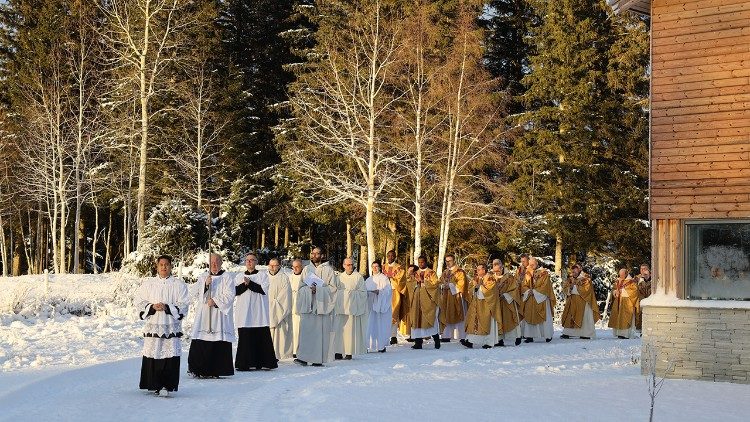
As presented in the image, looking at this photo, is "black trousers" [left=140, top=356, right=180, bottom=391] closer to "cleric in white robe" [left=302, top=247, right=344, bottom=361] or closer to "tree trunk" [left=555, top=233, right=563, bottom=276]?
"cleric in white robe" [left=302, top=247, right=344, bottom=361]

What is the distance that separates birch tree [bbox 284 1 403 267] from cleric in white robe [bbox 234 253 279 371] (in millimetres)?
15321

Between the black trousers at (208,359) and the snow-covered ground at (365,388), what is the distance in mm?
238

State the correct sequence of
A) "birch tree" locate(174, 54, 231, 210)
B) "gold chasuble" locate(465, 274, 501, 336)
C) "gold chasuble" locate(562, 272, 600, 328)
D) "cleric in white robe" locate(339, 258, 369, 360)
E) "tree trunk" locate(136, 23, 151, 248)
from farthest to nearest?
"birch tree" locate(174, 54, 231, 210), "tree trunk" locate(136, 23, 151, 248), "gold chasuble" locate(562, 272, 600, 328), "gold chasuble" locate(465, 274, 501, 336), "cleric in white robe" locate(339, 258, 369, 360)

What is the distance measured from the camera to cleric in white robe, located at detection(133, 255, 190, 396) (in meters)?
11.7

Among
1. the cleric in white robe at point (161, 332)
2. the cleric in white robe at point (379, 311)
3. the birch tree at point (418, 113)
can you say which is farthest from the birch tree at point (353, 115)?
A: the cleric in white robe at point (161, 332)

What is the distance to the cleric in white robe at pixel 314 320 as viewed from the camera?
16.1 m

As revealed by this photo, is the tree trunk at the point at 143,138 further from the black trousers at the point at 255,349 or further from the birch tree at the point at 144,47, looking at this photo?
the black trousers at the point at 255,349

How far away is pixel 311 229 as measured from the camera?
1742 inches

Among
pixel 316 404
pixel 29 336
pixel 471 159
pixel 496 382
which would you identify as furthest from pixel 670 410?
pixel 471 159

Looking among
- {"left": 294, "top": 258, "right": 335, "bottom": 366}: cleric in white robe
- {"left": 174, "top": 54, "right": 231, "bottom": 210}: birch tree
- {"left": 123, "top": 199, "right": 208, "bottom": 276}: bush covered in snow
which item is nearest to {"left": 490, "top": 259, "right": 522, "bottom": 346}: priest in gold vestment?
{"left": 294, "top": 258, "right": 335, "bottom": 366}: cleric in white robe

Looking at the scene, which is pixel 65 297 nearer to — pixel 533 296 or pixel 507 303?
pixel 507 303

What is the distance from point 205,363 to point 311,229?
30.5 meters

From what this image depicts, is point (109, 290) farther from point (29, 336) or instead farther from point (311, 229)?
point (311, 229)

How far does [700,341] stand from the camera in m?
14.1
